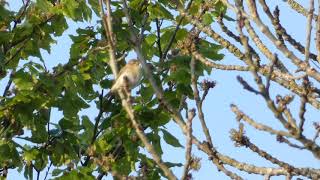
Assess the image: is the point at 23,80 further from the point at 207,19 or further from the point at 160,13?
the point at 207,19

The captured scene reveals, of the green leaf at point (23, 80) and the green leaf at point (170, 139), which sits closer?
the green leaf at point (170, 139)

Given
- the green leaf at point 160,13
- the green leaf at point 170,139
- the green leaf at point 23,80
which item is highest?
the green leaf at point 160,13

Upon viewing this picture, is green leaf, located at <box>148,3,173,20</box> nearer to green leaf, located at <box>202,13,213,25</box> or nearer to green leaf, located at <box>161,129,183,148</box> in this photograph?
green leaf, located at <box>202,13,213,25</box>

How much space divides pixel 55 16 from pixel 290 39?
390cm

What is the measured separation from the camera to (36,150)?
316 inches

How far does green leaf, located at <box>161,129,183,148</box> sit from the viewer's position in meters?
7.06

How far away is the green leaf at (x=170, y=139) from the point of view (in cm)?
706

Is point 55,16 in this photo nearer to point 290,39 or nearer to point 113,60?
point 290,39

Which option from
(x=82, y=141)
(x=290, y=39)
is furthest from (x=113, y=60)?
(x=82, y=141)

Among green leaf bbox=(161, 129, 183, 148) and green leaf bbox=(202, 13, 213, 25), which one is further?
green leaf bbox=(161, 129, 183, 148)

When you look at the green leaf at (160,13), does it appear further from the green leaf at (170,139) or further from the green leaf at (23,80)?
the green leaf at (23,80)

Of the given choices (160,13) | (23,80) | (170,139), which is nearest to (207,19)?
(160,13)

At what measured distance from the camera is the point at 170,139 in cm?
712

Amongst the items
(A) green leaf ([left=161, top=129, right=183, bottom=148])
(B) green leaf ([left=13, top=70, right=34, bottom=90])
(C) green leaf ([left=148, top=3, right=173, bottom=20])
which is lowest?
(A) green leaf ([left=161, top=129, right=183, bottom=148])
